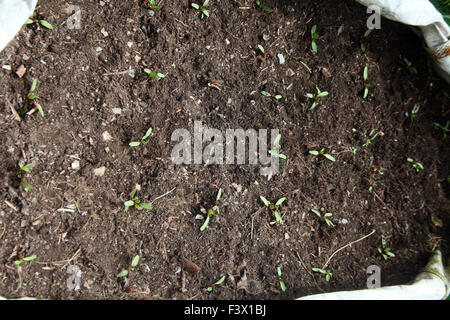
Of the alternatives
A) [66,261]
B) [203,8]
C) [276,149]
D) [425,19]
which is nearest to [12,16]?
[203,8]

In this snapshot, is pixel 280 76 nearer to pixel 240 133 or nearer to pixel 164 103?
pixel 240 133

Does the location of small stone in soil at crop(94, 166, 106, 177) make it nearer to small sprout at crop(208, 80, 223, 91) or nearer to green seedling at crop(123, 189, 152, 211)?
green seedling at crop(123, 189, 152, 211)

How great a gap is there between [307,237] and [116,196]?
992 mm

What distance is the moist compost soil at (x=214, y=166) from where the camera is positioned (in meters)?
1.78

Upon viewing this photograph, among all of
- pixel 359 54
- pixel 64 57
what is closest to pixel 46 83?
pixel 64 57

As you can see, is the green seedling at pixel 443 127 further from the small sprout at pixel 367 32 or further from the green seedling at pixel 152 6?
the green seedling at pixel 152 6

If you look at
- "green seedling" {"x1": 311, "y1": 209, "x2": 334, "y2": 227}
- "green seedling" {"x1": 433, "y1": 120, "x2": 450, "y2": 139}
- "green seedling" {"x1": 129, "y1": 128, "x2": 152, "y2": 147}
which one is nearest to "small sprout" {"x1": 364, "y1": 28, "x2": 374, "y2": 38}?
"green seedling" {"x1": 433, "y1": 120, "x2": 450, "y2": 139}

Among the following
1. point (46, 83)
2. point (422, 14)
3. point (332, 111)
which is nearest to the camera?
point (46, 83)

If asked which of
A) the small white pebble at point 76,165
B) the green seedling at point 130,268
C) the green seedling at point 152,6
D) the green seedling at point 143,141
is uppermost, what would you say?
the green seedling at point 152,6

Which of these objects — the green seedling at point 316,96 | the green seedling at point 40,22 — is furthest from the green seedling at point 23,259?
the green seedling at point 316,96

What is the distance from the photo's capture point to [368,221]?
6.71 ft

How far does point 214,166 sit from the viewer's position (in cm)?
193

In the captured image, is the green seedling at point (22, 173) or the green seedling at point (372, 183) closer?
the green seedling at point (22, 173)

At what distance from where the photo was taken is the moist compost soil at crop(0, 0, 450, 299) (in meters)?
1.78
